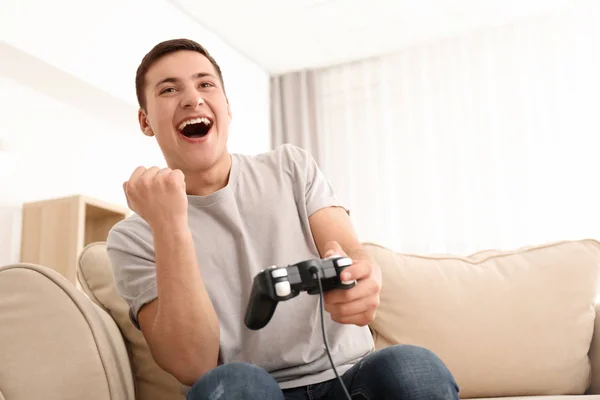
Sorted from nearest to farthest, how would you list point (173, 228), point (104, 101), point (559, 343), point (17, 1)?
1. point (173, 228)
2. point (559, 343)
3. point (17, 1)
4. point (104, 101)

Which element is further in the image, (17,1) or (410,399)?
(17,1)

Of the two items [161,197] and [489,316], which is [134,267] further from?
[489,316]

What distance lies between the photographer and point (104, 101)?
2.90 m

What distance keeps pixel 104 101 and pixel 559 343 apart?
236cm

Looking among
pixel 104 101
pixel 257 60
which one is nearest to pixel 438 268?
pixel 104 101

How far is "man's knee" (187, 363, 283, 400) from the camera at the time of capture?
75 centimetres

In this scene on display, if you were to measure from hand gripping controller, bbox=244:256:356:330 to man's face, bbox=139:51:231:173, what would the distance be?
0.52m

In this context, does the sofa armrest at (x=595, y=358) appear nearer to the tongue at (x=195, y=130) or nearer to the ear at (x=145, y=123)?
the tongue at (x=195, y=130)

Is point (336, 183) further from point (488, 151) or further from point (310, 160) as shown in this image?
point (310, 160)

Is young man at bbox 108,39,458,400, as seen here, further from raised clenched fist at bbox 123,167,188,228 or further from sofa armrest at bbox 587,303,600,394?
sofa armrest at bbox 587,303,600,394

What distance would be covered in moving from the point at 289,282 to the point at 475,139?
3.43 metres

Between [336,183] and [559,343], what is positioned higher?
[336,183]

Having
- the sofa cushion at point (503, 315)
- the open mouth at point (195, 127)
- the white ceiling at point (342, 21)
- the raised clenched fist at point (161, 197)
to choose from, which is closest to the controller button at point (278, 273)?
the raised clenched fist at point (161, 197)

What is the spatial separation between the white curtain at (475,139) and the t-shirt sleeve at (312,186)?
2.77 meters
